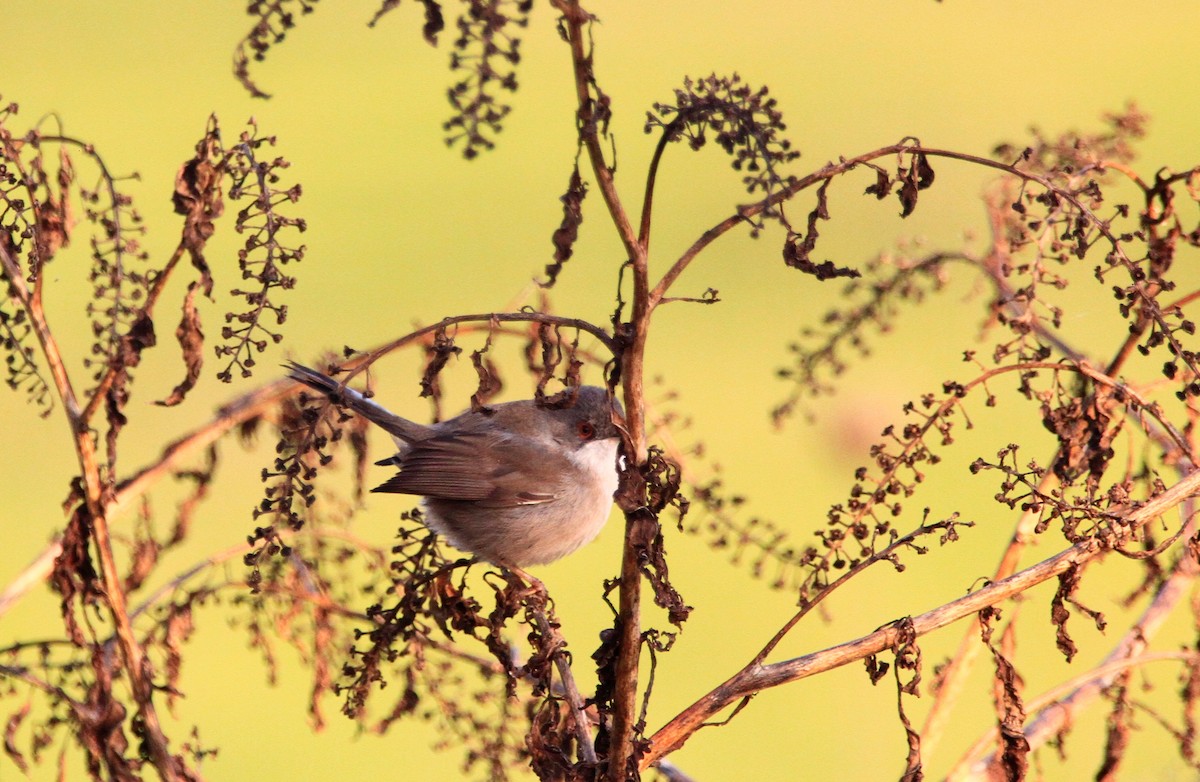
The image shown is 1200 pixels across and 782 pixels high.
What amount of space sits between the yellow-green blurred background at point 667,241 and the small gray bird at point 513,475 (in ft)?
4.70

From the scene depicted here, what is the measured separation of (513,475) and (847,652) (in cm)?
208

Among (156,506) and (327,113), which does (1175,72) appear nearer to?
(327,113)

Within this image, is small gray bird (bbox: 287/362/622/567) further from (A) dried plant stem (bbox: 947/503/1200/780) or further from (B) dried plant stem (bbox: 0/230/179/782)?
(A) dried plant stem (bbox: 947/503/1200/780)

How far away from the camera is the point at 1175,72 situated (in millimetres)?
14922

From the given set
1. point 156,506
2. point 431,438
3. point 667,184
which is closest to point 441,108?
point 667,184

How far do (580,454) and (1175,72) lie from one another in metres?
13.4

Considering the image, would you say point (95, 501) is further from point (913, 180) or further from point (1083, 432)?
point (1083, 432)

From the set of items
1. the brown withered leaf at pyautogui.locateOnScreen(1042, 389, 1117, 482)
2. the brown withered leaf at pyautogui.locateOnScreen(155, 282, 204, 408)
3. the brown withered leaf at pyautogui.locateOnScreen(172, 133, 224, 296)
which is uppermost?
the brown withered leaf at pyautogui.locateOnScreen(172, 133, 224, 296)

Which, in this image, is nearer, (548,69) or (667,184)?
(667,184)

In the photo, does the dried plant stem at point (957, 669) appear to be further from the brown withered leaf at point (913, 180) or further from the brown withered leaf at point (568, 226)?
the brown withered leaf at point (568, 226)

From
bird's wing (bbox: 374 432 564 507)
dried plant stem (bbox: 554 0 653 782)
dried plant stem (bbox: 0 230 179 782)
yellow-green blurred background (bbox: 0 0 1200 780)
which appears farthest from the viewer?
yellow-green blurred background (bbox: 0 0 1200 780)

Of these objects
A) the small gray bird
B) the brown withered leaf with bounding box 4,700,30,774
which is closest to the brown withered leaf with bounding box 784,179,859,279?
the brown withered leaf with bounding box 4,700,30,774

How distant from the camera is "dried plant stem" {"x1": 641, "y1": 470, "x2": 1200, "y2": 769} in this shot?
182 cm

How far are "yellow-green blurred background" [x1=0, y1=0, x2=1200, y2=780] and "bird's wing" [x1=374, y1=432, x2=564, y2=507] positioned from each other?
1.47m
